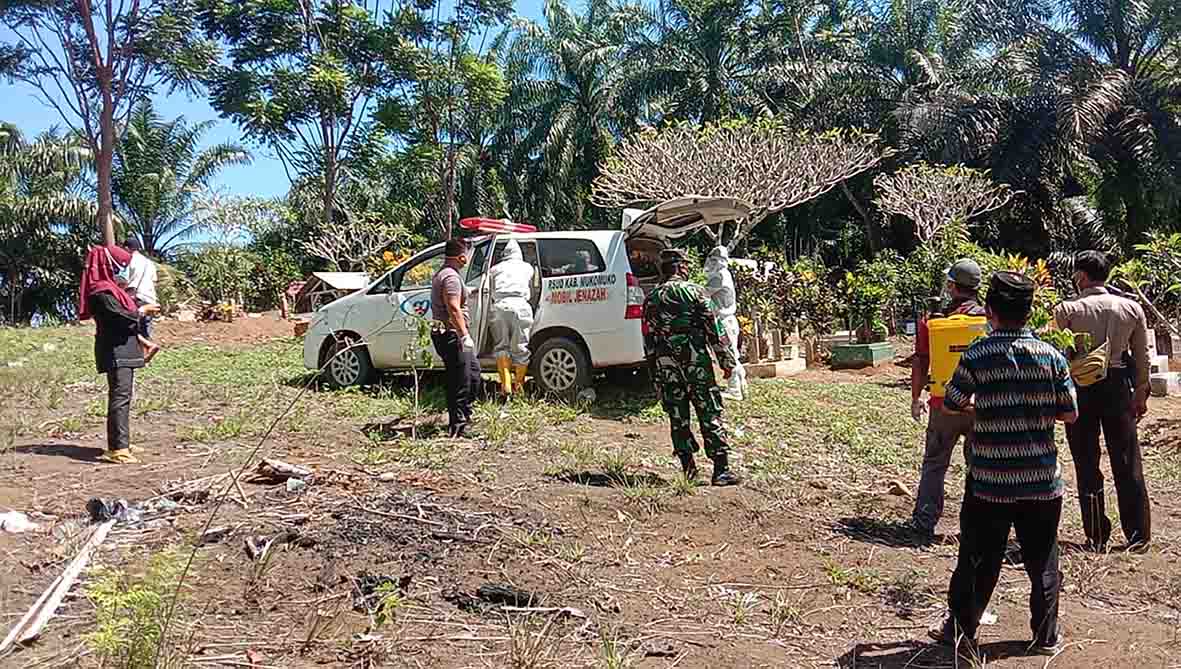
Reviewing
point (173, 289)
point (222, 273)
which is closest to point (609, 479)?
point (173, 289)

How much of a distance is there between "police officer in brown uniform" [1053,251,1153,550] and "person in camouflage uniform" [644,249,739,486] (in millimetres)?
2088

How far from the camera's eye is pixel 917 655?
390 cm

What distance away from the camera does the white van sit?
8.94m

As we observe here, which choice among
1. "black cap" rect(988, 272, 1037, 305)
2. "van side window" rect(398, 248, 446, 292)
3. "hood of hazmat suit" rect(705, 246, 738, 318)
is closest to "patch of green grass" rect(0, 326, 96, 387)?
"van side window" rect(398, 248, 446, 292)

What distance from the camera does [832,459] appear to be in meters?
7.62

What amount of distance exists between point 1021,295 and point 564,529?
2.61 m

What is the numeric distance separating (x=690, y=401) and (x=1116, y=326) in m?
2.59

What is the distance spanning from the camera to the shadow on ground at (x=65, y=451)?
21.5 feet

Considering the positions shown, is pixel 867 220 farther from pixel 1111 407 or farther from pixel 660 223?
pixel 1111 407

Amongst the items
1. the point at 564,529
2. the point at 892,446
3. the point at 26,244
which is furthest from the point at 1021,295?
the point at 26,244

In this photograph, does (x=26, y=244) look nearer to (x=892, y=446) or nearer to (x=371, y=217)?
(x=371, y=217)

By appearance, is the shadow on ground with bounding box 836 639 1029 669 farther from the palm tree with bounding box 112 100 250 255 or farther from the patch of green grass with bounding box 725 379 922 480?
the palm tree with bounding box 112 100 250 255

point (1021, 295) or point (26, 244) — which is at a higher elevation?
point (26, 244)

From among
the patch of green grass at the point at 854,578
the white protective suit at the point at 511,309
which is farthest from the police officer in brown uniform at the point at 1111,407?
the white protective suit at the point at 511,309
